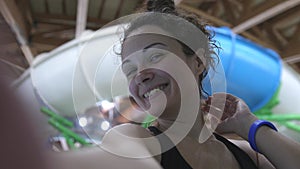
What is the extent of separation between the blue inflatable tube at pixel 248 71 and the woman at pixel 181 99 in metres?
1.35

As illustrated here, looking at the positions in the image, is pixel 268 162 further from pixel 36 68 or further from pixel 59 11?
pixel 59 11

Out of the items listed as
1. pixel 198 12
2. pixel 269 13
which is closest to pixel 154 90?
pixel 269 13

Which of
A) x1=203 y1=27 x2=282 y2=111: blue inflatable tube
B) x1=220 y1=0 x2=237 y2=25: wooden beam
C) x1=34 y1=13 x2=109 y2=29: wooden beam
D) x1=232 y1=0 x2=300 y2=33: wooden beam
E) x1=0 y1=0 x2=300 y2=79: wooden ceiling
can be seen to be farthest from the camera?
x1=34 y1=13 x2=109 y2=29: wooden beam

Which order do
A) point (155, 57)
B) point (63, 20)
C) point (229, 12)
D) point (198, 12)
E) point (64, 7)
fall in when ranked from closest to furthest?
point (155, 57), point (198, 12), point (229, 12), point (64, 7), point (63, 20)

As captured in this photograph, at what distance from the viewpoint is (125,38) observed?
18.6 inches

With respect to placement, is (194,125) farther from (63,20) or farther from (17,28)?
(63,20)

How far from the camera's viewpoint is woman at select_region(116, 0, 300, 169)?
17.1 inches

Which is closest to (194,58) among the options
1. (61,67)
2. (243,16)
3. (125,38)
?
(125,38)

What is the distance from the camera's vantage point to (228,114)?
55 cm

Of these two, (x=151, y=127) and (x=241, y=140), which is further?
(x=241, y=140)

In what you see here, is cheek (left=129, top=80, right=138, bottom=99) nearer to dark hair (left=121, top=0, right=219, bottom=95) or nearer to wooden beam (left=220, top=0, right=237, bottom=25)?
dark hair (left=121, top=0, right=219, bottom=95)

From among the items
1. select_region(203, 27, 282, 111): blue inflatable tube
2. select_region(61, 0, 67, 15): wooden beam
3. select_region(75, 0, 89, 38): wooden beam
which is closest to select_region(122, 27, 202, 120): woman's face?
select_region(203, 27, 282, 111): blue inflatable tube

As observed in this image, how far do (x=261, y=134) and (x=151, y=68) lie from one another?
0.18 meters

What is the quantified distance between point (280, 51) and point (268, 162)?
377 cm
